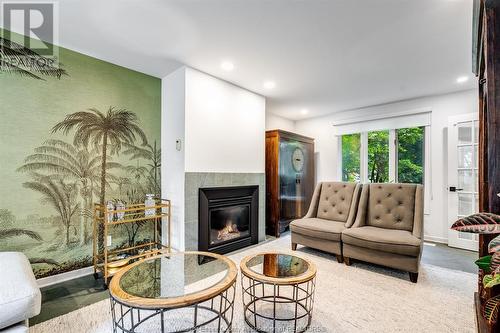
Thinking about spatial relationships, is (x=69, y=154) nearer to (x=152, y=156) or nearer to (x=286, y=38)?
(x=152, y=156)

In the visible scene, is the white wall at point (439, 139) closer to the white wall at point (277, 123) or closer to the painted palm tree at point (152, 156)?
the white wall at point (277, 123)

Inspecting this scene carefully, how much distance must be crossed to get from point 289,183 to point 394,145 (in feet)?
7.02

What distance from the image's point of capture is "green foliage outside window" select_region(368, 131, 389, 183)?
459cm

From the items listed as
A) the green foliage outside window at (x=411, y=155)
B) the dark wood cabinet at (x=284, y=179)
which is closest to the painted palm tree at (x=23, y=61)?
the dark wood cabinet at (x=284, y=179)

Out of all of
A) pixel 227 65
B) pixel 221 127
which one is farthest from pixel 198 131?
pixel 227 65

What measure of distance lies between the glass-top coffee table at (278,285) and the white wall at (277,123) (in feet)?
11.4

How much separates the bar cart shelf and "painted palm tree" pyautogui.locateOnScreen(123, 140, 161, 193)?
0.31 meters

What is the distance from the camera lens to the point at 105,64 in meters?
2.79

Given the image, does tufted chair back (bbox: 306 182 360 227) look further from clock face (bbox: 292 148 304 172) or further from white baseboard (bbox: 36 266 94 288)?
white baseboard (bbox: 36 266 94 288)

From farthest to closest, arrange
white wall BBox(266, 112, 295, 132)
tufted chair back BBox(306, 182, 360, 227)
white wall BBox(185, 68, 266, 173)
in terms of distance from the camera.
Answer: white wall BBox(266, 112, 295, 132)
tufted chair back BBox(306, 182, 360, 227)
white wall BBox(185, 68, 266, 173)

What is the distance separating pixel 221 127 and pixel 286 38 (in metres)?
1.40

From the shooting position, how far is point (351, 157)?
16.6 feet

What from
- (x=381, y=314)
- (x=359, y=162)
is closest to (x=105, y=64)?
(x=381, y=314)

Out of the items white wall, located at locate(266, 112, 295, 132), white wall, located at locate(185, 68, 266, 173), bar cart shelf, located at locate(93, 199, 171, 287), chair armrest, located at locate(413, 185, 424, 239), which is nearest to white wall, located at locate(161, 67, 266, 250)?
white wall, located at locate(185, 68, 266, 173)
